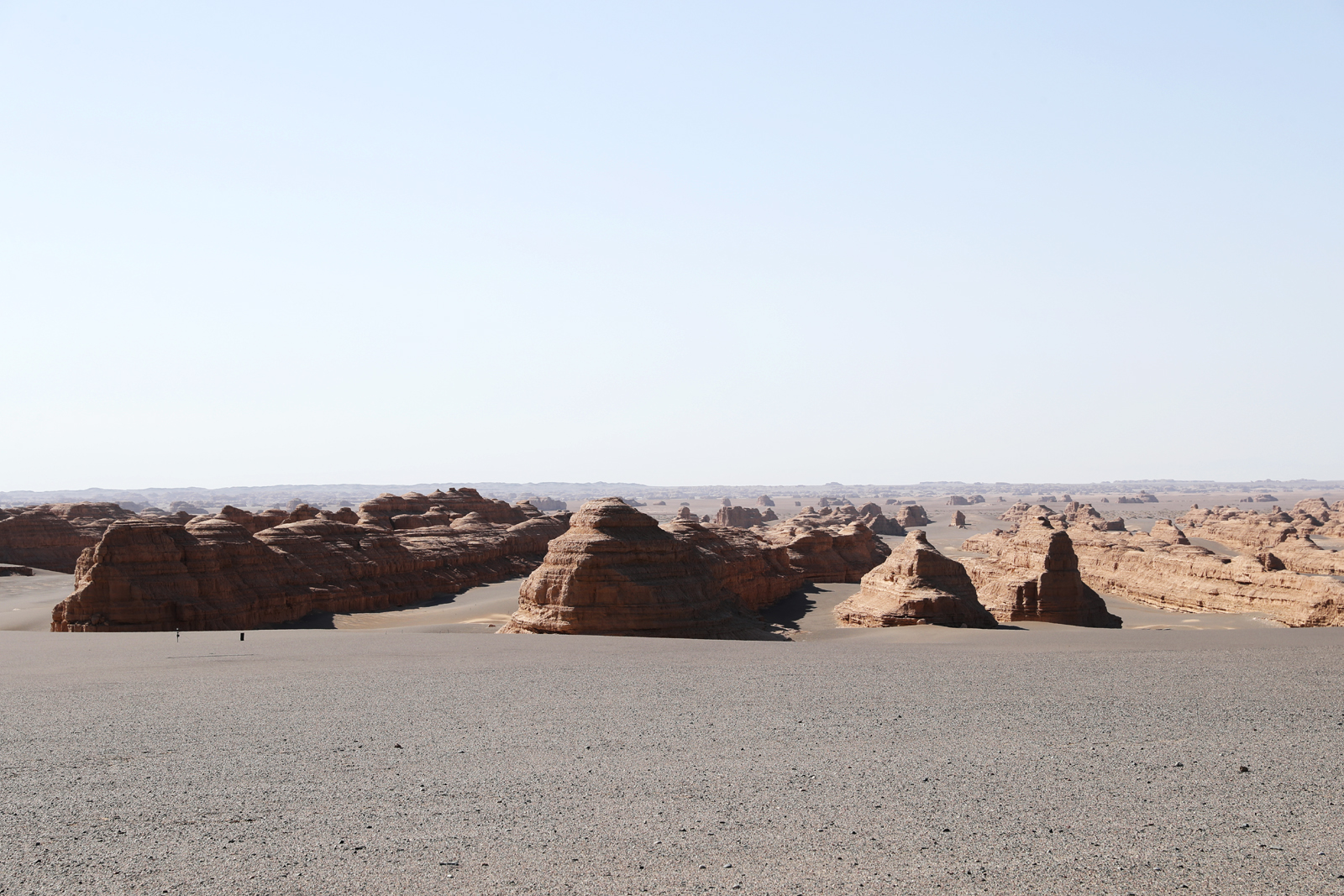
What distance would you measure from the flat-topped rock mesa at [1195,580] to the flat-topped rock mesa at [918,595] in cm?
1158

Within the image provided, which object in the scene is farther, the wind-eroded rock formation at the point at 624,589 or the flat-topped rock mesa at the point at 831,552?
the flat-topped rock mesa at the point at 831,552

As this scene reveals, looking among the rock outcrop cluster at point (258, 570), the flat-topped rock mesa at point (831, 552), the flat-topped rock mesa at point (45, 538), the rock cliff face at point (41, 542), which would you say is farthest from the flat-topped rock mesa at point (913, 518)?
the rock cliff face at point (41, 542)

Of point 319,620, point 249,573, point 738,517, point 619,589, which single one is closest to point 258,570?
point 249,573

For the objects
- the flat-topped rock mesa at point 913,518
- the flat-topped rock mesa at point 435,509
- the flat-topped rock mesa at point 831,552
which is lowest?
the flat-topped rock mesa at point 913,518

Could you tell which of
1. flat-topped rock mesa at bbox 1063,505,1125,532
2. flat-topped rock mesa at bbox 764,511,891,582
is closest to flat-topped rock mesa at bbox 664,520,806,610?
flat-topped rock mesa at bbox 764,511,891,582

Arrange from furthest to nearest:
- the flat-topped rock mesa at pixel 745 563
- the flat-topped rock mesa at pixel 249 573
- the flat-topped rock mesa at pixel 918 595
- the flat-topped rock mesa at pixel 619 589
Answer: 1. the flat-topped rock mesa at pixel 745 563
2. the flat-topped rock mesa at pixel 918 595
3. the flat-topped rock mesa at pixel 249 573
4. the flat-topped rock mesa at pixel 619 589

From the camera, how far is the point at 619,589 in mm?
22781

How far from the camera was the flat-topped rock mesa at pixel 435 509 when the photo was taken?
5969 centimetres

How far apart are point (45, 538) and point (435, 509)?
1013 inches

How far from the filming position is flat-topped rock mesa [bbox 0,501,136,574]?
56875mm

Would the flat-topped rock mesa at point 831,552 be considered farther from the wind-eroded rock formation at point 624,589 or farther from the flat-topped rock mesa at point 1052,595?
the wind-eroded rock formation at point 624,589

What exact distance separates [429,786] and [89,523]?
2703 inches

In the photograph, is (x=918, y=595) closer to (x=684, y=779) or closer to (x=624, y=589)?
(x=624, y=589)

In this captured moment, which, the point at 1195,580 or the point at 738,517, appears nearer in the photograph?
the point at 1195,580
